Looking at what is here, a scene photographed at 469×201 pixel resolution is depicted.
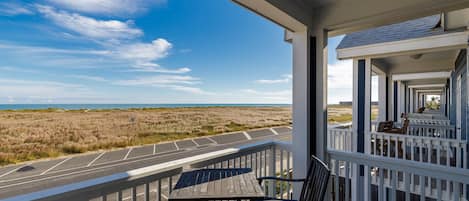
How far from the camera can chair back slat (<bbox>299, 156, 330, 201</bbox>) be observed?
1416mm

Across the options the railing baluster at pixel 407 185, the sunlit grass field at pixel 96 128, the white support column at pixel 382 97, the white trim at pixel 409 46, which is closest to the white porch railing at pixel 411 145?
the white support column at pixel 382 97

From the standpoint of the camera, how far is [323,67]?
228cm

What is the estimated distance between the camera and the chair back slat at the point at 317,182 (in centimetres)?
142

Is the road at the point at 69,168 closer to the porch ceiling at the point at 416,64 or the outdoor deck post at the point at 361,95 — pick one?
the outdoor deck post at the point at 361,95

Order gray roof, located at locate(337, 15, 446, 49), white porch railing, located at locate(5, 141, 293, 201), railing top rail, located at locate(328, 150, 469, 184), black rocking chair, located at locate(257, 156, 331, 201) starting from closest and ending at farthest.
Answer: white porch railing, located at locate(5, 141, 293, 201), black rocking chair, located at locate(257, 156, 331, 201), railing top rail, located at locate(328, 150, 469, 184), gray roof, located at locate(337, 15, 446, 49)

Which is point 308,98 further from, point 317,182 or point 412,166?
point 412,166

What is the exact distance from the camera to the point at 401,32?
3.94 metres

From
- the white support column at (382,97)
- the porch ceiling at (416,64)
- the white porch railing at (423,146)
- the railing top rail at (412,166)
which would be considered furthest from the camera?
the white support column at (382,97)

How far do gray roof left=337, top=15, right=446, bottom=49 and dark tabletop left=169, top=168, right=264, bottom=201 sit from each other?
386 centimetres

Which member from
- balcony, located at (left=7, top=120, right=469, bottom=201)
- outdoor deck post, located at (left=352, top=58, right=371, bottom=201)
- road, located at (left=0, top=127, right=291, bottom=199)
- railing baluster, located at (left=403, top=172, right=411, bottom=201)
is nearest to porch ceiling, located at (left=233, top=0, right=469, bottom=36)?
balcony, located at (left=7, top=120, right=469, bottom=201)

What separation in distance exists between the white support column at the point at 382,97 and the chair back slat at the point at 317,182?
5.98 m

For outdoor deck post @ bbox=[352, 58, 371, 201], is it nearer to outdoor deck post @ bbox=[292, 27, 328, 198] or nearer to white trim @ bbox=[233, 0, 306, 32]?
outdoor deck post @ bbox=[292, 27, 328, 198]

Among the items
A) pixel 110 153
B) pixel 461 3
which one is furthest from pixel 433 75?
pixel 110 153

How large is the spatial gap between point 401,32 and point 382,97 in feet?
10.6
